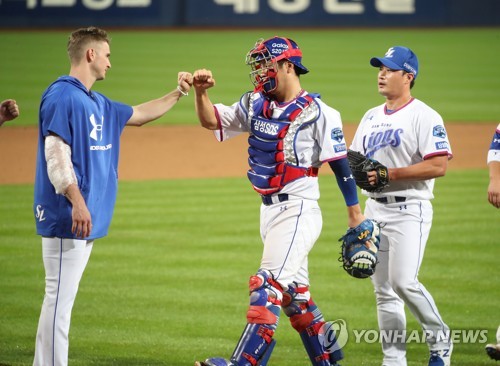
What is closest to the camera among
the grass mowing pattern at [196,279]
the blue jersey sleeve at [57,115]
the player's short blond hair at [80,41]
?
the blue jersey sleeve at [57,115]

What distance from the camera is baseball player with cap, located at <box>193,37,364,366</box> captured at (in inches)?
220

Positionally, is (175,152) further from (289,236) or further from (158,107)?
(289,236)

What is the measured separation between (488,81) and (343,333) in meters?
19.3

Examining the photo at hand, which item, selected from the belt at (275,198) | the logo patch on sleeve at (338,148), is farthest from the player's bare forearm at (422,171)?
the belt at (275,198)

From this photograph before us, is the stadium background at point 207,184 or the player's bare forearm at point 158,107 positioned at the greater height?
the player's bare forearm at point 158,107

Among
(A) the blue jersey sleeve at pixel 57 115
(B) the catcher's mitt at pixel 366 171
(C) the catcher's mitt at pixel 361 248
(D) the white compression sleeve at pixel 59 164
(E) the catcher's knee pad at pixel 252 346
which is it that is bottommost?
(E) the catcher's knee pad at pixel 252 346

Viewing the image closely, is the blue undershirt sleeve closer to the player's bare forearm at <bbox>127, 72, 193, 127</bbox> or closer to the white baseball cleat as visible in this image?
the player's bare forearm at <bbox>127, 72, 193, 127</bbox>

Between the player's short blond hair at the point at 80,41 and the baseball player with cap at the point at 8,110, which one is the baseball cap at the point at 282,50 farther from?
the baseball player with cap at the point at 8,110

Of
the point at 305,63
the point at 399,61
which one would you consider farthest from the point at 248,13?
the point at 399,61

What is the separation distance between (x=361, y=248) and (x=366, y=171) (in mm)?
539

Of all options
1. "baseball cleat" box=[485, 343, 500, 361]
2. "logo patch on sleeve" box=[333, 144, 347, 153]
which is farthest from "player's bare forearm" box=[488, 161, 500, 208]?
"logo patch on sleeve" box=[333, 144, 347, 153]

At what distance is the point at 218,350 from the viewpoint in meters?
6.83

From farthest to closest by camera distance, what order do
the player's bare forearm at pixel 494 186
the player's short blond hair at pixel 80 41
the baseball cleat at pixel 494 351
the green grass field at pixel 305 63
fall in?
the green grass field at pixel 305 63, the player's bare forearm at pixel 494 186, the baseball cleat at pixel 494 351, the player's short blond hair at pixel 80 41

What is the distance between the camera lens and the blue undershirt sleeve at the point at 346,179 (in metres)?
5.64
